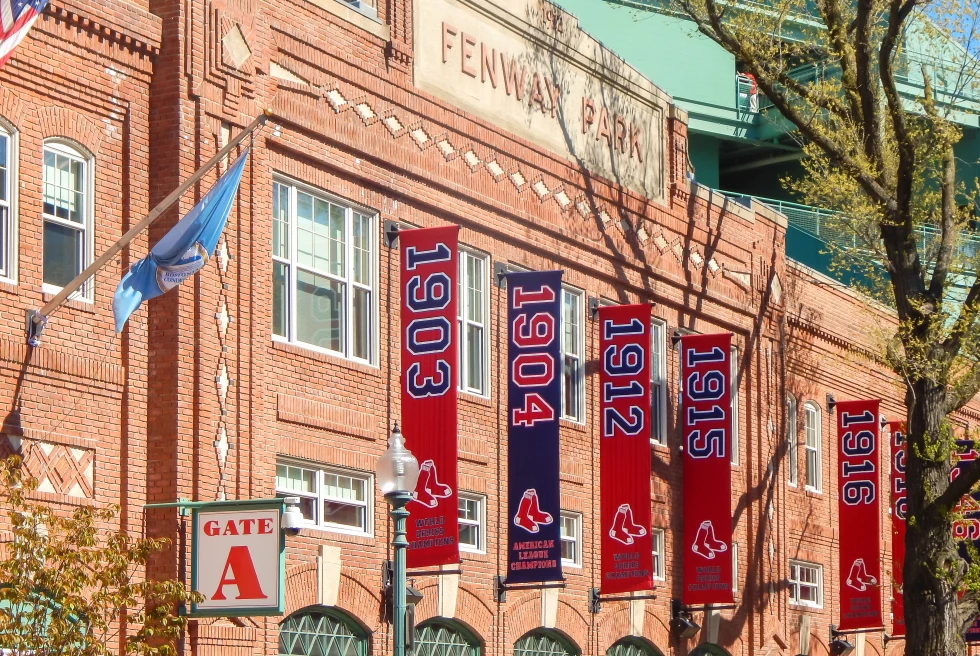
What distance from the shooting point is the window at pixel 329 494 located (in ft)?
70.3

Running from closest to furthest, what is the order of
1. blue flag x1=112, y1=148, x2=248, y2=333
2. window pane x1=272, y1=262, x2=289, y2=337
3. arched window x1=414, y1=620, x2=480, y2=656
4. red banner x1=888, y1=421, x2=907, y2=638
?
1. blue flag x1=112, y1=148, x2=248, y2=333
2. window pane x1=272, y1=262, x2=289, y2=337
3. arched window x1=414, y1=620, x2=480, y2=656
4. red banner x1=888, y1=421, x2=907, y2=638

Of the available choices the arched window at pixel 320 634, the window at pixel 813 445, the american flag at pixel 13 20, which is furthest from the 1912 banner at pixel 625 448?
the american flag at pixel 13 20

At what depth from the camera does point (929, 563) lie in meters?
26.5

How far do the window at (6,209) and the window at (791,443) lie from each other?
749 inches

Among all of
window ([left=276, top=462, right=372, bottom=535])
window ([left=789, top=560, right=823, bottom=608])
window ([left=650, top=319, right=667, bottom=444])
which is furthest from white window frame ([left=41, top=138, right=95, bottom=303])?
window ([left=789, top=560, right=823, bottom=608])

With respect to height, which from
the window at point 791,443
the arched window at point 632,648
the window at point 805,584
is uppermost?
the window at point 791,443

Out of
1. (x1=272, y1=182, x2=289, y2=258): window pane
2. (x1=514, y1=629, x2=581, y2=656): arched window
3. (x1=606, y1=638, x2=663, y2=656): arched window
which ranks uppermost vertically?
(x1=272, y1=182, x2=289, y2=258): window pane

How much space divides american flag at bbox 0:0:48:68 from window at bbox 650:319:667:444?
1585 centimetres

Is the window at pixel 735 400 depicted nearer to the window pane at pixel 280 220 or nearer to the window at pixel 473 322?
the window at pixel 473 322

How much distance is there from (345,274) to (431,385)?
2.03 metres

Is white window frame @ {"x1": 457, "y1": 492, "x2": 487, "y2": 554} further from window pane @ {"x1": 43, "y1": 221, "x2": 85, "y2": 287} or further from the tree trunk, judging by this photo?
window pane @ {"x1": 43, "y1": 221, "x2": 85, "y2": 287}

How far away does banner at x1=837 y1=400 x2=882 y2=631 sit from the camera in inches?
1320

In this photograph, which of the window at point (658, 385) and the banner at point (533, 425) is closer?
the banner at point (533, 425)

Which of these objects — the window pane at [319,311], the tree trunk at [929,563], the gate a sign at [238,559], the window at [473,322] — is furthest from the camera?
the tree trunk at [929,563]
